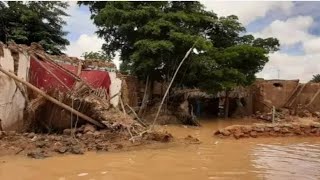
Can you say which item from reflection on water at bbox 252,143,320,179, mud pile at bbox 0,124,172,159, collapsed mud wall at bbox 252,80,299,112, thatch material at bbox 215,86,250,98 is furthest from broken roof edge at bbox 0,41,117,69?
collapsed mud wall at bbox 252,80,299,112

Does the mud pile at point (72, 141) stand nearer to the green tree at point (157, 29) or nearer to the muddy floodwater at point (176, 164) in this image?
the muddy floodwater at point (176, 164)

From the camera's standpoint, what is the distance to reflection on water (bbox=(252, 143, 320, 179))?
24.0 ft

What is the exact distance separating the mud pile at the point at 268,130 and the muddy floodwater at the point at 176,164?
2152 mm

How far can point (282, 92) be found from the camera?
77.7 ft

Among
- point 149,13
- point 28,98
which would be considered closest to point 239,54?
point 149,13

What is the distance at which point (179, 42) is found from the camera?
54.5 feet

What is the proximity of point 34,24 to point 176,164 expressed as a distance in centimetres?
1364

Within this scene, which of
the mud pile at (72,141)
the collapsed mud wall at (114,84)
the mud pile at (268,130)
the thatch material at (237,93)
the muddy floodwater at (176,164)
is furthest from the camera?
the thatch material at (237,93)

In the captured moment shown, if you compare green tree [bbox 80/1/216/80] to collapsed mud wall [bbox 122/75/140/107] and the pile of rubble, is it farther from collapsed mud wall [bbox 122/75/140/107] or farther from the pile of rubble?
the pile of rubble

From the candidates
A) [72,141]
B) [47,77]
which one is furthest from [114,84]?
[72,141]

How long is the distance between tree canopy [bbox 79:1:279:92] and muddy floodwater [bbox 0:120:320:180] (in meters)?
6.75

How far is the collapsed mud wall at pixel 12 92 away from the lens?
29.5 feet

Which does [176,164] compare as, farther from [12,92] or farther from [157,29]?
[157,29]

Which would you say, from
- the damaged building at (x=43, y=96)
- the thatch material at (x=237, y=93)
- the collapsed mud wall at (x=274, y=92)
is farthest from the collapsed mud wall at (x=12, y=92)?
the collapsed mud wall at (x=274, y=92)
